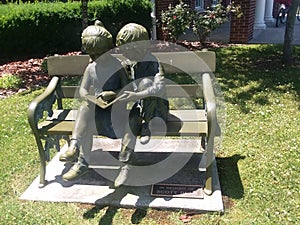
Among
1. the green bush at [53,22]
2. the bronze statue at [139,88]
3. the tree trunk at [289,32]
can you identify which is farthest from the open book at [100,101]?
the green bush at [53,22]

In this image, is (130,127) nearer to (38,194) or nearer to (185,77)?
(38,194)

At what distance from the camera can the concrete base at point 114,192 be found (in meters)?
2.99

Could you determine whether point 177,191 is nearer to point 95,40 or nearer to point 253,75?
point 95,40

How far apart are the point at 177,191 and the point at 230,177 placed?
2.05ft

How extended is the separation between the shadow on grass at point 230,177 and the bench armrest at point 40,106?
181 centimetres

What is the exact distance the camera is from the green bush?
344 inches

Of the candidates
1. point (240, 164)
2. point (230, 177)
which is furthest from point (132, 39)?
point (240, 164)

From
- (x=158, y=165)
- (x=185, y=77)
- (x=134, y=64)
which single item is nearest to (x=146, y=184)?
(x=158, y=165)

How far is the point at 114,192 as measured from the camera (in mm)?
3199

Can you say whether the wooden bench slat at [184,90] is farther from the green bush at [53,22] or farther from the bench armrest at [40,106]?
the green bush at [53,22]

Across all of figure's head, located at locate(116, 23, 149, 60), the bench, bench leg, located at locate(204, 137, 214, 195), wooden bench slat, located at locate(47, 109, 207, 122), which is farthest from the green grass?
figure's head, located at locate(116, 23, 149, 60)

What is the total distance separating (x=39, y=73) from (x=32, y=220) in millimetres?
5101

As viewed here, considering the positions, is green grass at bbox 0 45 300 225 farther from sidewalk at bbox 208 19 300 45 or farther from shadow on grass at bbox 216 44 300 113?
sidewalk at bbox 208 19 300 45

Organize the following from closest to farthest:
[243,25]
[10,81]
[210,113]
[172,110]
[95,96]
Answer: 1. [210,113]
2. [95,96]
3. [172,110]
4. [10,81]
5. [243,25]
